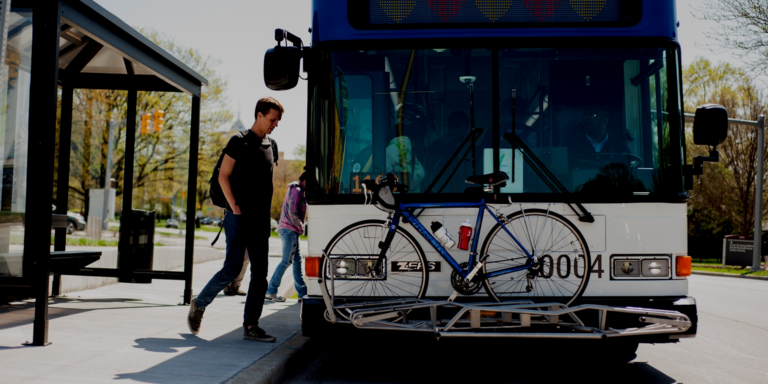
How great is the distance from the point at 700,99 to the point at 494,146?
108 feet

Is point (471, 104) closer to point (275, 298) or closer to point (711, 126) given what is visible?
point (711, 126)

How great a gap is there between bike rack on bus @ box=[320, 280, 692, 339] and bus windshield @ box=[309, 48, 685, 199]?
871 millimetres

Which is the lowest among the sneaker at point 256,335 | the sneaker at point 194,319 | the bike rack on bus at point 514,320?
the sneaker at point 256,335

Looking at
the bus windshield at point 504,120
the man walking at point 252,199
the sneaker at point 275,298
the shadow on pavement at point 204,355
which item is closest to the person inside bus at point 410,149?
the bus windshield at point 504,120

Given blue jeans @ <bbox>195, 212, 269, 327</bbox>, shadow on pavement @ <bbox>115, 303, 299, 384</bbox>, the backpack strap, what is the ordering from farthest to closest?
the backpack strap
blue jeans @ <bbox>195, 212, 269, 327</bbox>
shadow on pavement @ <bbox>115, 303, 299, 384</bbox>

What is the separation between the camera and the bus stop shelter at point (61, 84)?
5.42m

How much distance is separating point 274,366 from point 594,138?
9.25 feet

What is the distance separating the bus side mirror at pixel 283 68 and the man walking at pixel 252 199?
0.69 metres

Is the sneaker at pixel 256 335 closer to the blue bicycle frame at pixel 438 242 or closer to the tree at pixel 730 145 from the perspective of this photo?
the blue bicycle frame at pixel 438 242

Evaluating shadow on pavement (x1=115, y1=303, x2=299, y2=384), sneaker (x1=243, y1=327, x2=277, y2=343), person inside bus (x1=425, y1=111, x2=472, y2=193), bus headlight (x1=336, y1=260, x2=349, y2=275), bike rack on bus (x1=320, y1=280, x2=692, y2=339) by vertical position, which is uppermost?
person inside bus (x1=425, y1=111, x2=472, y2=193)

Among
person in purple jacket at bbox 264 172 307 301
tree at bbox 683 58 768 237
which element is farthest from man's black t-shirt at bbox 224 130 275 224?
tree at bbox 683 58 768 237

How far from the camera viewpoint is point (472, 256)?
5.06 metres

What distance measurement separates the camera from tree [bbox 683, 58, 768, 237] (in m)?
31.1

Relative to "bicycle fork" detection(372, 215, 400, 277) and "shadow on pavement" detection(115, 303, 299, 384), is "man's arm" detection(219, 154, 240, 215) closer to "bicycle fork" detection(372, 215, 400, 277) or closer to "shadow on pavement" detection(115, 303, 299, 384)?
"shadow on pavement" detection(115, 303, 299, 384)
